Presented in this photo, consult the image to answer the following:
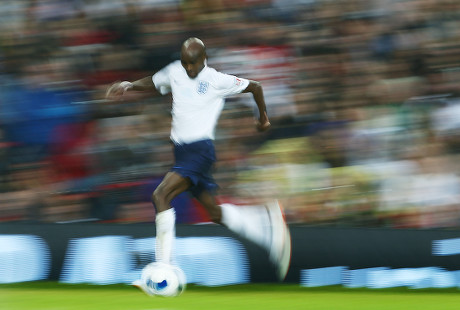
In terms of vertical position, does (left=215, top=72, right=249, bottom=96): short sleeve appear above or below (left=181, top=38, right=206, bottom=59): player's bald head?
below

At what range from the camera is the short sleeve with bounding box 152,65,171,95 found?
5.53 metres

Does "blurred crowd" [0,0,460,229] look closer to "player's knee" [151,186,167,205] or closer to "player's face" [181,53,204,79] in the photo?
"player's knee" [151,186,167,205]

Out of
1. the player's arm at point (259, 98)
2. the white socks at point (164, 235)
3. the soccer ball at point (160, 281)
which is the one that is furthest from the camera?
the player's arm at point (259, 98)

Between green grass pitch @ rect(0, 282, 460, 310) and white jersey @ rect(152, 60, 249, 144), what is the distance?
1176 millimetres

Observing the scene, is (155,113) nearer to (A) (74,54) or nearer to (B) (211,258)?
(A) (74,54)

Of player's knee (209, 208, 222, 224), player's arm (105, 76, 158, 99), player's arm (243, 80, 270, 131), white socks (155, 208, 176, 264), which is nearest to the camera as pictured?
white socks (155, 208, 176, 264)

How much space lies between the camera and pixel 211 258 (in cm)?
629

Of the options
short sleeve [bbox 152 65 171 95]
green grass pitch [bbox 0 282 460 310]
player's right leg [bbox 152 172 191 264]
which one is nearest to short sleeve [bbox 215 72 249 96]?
short sleeve [bbox 152 65 171 95]

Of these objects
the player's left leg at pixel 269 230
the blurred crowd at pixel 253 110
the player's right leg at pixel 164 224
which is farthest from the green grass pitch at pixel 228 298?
the blurred crowd at pixel 253 110

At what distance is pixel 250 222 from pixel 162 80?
4.42ft

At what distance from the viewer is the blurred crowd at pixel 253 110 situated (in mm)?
6652

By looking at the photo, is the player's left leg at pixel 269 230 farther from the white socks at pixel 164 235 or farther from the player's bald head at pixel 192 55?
the player's bald head at pixel 192 55

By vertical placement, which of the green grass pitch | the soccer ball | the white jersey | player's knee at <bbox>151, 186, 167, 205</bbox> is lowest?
the green grass pitch

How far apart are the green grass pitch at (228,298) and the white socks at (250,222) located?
420 mm
